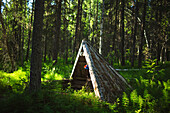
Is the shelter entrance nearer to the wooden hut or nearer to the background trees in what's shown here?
the wooden hut

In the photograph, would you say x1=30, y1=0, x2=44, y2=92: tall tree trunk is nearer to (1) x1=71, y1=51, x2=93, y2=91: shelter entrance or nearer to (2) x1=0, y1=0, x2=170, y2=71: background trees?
(2) x1=0, y1=0, x2=170, y2=71: background trees

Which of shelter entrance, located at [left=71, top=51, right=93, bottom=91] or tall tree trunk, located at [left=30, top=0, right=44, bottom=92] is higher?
tall tree trunk, located at [left=30, top=0, right=44, bottom=92]

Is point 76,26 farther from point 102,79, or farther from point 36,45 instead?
point 36,45

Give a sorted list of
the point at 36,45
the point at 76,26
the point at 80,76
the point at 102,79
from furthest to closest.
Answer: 1. the point at 76,26
2. the point at 80,76
3. the point at 102,79
4. the point at 36,45

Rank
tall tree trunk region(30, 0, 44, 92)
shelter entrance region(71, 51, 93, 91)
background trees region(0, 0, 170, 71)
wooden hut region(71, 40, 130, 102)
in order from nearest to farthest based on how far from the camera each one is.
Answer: tall tree trunk region(30, 0, 44, 92)
wooden hut region(71, 40, 130, 102)
shelter entrance region(71, 51, 93, 91)
background trees region(0, 0, 170, 71)

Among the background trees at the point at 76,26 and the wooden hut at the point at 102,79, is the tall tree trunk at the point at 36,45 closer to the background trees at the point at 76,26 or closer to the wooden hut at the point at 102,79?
the background trees at the point at 76,26

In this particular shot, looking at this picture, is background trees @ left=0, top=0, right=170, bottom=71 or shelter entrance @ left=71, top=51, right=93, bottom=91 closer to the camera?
shelter entrance @ left=71, top=51, right=93, bottom=91

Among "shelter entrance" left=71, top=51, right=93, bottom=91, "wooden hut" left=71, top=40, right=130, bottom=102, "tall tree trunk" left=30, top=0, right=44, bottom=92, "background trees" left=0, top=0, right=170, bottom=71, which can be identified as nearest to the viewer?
"tall tree trunk" left=30, top=0, right=44, bottom=92

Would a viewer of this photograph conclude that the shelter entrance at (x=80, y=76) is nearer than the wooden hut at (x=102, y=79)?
No

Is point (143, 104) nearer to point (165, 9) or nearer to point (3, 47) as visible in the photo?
point (3, 47)

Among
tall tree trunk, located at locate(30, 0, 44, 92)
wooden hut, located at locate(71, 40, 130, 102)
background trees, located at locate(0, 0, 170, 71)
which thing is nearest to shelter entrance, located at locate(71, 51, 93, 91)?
wooden hut, located at locate(71, 40, 130, 102)

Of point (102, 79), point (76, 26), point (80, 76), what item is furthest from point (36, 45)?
point (76, 26)

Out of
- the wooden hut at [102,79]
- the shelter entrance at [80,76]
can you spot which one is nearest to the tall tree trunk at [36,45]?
the wooden hut at [102,79]

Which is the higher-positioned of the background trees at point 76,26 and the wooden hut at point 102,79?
the background trees at point 76,26
